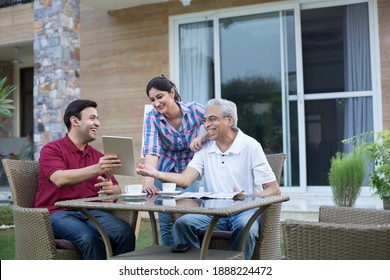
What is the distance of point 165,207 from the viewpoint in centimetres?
229

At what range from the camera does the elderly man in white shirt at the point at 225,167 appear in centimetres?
288

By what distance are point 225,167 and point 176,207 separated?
2.46ft

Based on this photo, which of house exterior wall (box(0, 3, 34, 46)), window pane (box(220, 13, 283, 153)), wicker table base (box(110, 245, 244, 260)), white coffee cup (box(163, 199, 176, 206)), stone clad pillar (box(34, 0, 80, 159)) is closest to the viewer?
white coffee cup (box(163, 199, 176, 206))

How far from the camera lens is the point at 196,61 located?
7.35 m

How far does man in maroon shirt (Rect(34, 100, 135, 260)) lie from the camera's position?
280 centimetres

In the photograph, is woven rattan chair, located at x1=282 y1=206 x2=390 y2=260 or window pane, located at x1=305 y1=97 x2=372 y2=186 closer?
woven rattan chair, located at x1=282 y1=206 x2=390 y2=260

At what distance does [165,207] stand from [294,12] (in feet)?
16.5

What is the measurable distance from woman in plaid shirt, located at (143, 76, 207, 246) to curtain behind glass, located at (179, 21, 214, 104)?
12.5ft

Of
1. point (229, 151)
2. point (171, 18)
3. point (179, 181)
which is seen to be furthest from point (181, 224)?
point (171, 18)

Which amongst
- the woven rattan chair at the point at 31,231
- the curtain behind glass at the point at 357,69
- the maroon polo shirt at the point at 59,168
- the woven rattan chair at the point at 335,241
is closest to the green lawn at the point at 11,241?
the woven rattan chair at the point at 31,231

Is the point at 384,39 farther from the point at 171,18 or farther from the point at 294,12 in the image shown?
the point at 171,18

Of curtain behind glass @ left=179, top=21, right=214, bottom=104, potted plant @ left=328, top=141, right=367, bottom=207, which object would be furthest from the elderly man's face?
curtain behind glass @ left=179, top=21, right=214, bottom=104

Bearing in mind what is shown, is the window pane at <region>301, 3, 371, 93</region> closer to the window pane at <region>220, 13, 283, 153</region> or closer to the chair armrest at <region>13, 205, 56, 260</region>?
the window pane at <region>220, 13, 283, 153</region>

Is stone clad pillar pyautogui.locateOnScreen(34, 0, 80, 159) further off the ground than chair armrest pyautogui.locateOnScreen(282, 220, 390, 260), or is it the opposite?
stone clad pillar pyautogui.locateOnScreen(34, 0, 80, 159)
